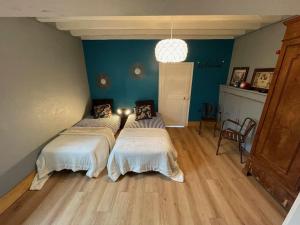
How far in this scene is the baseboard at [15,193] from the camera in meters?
1.75

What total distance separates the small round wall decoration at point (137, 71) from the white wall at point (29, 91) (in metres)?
1.53

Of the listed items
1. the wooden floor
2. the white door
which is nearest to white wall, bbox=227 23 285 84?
the white door

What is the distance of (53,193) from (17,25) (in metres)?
2.31

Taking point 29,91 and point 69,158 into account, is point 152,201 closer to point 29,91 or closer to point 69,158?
point 69,158

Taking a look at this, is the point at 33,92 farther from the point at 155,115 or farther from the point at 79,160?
the point at 155,115

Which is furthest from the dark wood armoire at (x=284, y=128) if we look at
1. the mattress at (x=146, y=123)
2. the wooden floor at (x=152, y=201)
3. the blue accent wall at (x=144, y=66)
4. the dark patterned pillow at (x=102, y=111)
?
the dark patterned pillow at (x=102, y=111)

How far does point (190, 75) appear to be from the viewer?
3938 millimetres

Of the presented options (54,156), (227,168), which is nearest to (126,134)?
(54,156)

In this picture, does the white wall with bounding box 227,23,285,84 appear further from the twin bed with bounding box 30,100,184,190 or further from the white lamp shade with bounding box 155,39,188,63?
the twin bed with bounding box 30,100,184,190

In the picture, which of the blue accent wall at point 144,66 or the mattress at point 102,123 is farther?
the blue accent wall at point 144,66

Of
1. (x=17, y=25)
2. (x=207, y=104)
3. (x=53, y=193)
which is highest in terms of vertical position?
(x=17, y=25)

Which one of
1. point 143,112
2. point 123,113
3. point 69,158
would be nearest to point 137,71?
point 143,112

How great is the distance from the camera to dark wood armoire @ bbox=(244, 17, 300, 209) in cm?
156

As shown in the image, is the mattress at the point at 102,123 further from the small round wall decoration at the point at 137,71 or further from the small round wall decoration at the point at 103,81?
the small round wall decoration at the point at 137,71
